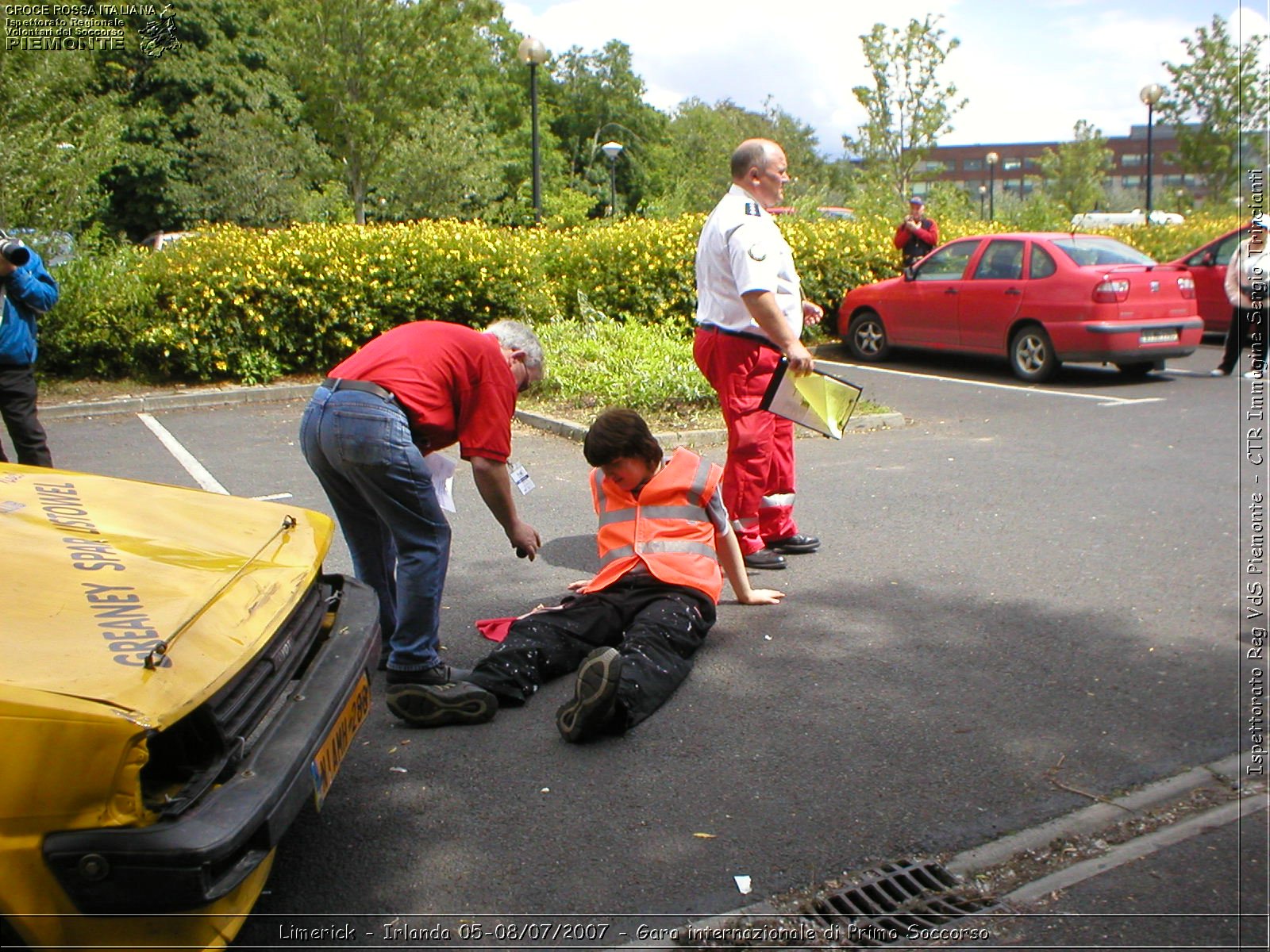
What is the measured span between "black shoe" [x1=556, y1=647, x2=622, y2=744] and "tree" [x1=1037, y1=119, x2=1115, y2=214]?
167ft

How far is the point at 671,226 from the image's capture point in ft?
49.8

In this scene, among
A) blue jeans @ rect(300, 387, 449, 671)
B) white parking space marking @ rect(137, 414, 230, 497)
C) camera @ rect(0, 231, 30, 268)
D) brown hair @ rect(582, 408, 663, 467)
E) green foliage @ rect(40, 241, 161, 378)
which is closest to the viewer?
blue jeans @ rect(300, 387, 449, 671)

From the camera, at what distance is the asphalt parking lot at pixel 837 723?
320cm

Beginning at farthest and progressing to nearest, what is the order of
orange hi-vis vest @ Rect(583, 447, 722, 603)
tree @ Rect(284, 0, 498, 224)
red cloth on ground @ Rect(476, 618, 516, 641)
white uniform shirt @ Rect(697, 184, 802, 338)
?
tree @ Rect(284, 0, 498, 224)
white uniform shirt @ Rect(697, 184, 802, 338)
red cloth on ground @ Rect(476, 618, 516, 641)
orange hi-vis vest @ Rect(583, 447, 722, 603)

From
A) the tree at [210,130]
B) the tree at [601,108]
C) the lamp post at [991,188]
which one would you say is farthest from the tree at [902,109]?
the tree at [601,108]

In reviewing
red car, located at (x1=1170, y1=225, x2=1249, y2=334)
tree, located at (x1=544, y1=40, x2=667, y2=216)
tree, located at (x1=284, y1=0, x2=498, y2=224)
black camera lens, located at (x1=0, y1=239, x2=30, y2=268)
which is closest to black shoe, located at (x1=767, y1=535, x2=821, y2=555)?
black camera lens, located at (x1=0, y1=239, x2=30, y2=268)

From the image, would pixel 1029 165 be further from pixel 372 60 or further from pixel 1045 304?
pixel 1045 304

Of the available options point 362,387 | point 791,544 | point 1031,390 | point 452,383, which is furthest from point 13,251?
point 1031,390

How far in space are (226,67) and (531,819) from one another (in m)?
43.6

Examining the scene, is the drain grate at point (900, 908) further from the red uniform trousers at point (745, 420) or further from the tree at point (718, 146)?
the tree at point (718, 146)

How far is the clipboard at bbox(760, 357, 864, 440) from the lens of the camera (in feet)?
18.6

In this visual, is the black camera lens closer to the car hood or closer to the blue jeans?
the blue jeans

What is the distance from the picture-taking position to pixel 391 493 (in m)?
4.02

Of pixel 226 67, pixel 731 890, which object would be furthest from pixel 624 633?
pixel 226 67
